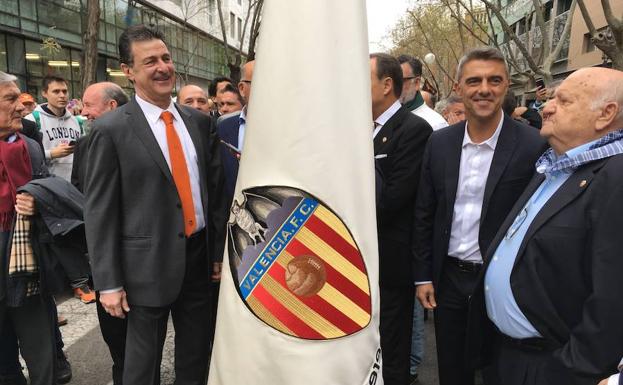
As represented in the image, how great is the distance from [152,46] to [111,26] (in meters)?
19.5

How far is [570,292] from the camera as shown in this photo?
5.97ft

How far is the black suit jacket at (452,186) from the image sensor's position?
2.38 metres

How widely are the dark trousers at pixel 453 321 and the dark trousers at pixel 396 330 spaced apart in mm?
263

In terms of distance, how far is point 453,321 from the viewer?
2586mm

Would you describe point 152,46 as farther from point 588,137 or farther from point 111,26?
point 111,26

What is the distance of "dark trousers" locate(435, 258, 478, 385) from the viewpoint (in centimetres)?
253

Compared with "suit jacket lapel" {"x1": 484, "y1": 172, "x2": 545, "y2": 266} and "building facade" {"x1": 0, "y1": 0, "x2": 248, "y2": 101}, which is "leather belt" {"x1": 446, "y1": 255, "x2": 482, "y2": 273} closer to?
"suit jacket lapel" {"x1": 484, "y1": 172, "x2": 545, "y2": 266}

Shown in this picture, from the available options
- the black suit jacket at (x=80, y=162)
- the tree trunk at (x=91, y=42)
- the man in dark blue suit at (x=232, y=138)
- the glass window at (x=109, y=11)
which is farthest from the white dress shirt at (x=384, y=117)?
the glass window at (x=109, y=11)

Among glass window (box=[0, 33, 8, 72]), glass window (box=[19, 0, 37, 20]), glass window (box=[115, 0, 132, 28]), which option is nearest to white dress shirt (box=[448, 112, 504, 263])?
glass window (box=[0, 33, 8, 72])

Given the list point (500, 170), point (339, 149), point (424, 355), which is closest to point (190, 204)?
point (339, 149)

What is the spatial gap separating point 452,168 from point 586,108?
2.49 feet

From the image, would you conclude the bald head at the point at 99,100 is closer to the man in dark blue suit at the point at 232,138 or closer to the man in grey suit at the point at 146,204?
the man in dark blue suit at the point at 232,138

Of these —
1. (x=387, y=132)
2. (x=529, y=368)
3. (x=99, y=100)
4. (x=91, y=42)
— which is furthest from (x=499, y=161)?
(x=91, y=42)

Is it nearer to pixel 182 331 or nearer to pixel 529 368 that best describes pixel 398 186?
pixel 529 368
